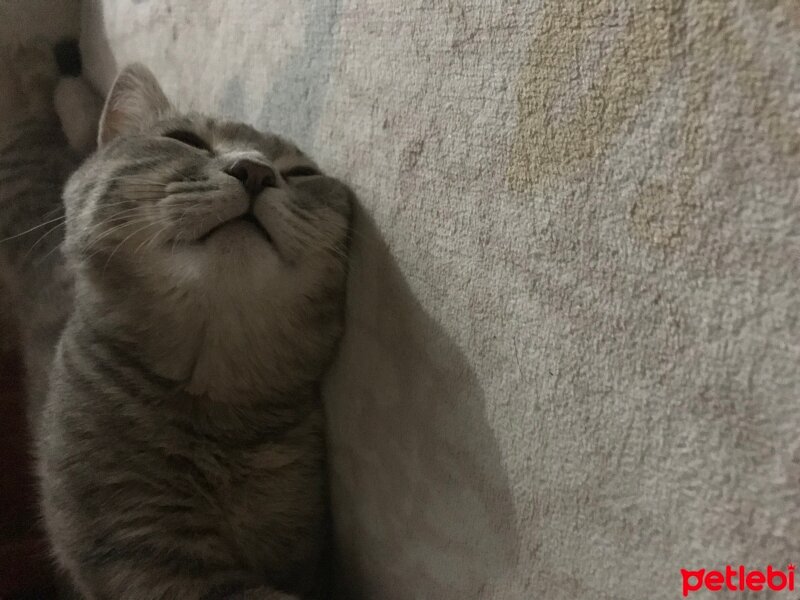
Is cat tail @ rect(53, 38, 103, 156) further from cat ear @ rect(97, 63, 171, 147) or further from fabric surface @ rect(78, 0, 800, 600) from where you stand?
fabric surface @ rect(78, 0, 800, 600)

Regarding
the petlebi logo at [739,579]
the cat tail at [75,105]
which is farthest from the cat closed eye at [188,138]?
the petlebi logo at [739,579]

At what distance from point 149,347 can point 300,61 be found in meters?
0.43

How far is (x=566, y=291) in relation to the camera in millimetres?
511

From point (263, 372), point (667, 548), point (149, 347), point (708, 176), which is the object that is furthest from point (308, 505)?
point (708, 176)

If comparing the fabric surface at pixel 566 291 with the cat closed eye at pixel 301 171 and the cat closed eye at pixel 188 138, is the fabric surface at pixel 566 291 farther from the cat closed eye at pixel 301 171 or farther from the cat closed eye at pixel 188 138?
the cat closed eye at pixel 188 138

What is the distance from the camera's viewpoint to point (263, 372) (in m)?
0.89

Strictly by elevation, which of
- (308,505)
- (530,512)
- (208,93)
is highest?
(208,93)

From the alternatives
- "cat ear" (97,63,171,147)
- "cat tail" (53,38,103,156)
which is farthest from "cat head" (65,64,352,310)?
"cat tail" (53,38,103,156)

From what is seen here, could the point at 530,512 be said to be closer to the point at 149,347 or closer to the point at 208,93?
the point at 149,347

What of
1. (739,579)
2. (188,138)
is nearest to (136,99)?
(188,138)

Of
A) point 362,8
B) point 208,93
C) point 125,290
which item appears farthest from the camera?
point 208,93

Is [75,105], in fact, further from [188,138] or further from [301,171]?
[301,171]

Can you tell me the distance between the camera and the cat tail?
1.60 meters

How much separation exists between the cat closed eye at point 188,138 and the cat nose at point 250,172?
0.64ft
